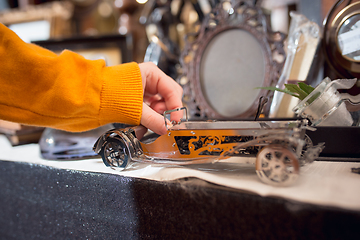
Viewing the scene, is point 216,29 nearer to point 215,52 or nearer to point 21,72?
point 215,52

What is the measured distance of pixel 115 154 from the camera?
0.30 metres

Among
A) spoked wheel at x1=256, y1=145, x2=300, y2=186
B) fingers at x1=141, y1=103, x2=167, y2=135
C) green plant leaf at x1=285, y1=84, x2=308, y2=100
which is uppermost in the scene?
green plant leaf at x1=285, y1=84, x2=308, y2=100

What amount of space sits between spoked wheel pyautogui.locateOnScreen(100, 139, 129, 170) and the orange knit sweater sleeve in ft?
0.17

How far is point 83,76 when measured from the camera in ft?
1.06

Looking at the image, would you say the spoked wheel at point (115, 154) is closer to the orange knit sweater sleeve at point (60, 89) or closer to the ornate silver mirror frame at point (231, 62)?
the orange knit sweater sleeve at point (60, 89)

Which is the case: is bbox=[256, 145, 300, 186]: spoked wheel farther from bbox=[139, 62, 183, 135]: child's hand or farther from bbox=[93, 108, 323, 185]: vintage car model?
bbox=[139, 62, 183, 135]: child's hand

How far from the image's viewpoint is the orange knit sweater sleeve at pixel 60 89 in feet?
1.00

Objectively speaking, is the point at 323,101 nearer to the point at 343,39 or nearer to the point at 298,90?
the point at 298,90

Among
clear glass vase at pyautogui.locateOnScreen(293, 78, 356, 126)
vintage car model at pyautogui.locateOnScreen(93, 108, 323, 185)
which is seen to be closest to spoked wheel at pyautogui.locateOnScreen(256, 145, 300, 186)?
vintage car model at pyautogui.locateOnScreen(93, 108, 323, 185)

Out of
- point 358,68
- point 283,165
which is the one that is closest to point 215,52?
point 358,68

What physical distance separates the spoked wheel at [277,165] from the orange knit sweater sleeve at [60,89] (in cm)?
19

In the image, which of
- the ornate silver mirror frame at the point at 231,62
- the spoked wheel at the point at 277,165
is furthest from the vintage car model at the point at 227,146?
the ornate silver mirror frame at the point at 231,62

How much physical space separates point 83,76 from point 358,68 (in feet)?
1.60

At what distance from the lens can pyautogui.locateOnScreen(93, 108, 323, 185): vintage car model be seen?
0.22 meters
